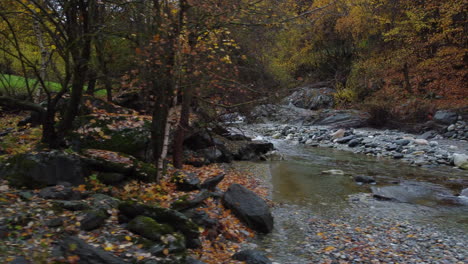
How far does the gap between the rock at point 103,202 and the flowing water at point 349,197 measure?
273 cm

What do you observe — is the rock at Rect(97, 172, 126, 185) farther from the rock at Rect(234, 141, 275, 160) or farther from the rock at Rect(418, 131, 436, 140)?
the rock at Rect(418, 131, 436, 140)

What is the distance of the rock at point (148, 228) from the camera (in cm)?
519

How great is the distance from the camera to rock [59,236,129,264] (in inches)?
167

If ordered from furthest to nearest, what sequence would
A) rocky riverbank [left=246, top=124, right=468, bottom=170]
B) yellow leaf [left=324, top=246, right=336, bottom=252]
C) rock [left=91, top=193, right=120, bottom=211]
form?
rocky riverbank [left=246, top=124, right=468, bottom=170]
yellow leaf [left=324, top=246, right=336, bottom=252]
rock [left=91, top=193, right=120, bottom=211]

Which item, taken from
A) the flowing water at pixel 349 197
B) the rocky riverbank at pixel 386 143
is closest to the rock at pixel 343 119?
the rocky riverbank at pixel 386 143

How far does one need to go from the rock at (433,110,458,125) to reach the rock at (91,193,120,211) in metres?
22.3

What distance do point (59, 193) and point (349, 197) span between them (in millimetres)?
7980

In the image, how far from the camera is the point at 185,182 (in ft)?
27.0

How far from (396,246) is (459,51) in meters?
26.0

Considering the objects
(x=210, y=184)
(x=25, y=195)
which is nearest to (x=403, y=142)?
(x=210, y=184)

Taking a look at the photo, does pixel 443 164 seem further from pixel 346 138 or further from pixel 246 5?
pixel 246 5

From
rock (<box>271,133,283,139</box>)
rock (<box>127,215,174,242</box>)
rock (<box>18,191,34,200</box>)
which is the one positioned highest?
rock (<box>18,191,34,200</box>)

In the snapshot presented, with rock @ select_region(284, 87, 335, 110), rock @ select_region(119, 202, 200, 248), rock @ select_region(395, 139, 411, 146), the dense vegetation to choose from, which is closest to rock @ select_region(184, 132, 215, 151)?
the dense vegetation

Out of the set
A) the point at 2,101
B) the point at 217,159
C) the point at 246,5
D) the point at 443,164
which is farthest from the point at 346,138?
the point at 2,101
